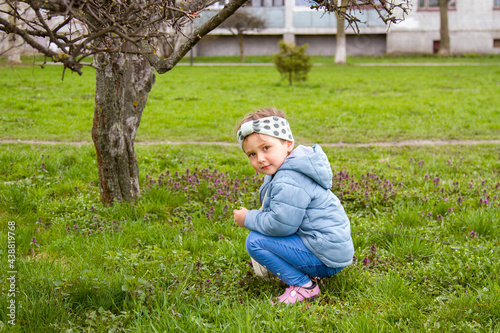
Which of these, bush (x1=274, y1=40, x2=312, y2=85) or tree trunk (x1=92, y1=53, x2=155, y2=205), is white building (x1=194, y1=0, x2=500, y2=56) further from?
tree trunk (x1=92, y1=53, x2=155, y2=205)

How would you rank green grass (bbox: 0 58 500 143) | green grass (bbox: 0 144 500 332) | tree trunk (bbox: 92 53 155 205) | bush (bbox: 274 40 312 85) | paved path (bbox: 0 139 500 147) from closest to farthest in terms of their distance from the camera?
green grass (bbox: 0 144 500 332) < tree trunk (bbox: 92 53 155 205) < paved path (bbox: 0 139 500 147) < green grass (bbox: 0 58 500 143) < bush (bbox: 274 40 312 85)

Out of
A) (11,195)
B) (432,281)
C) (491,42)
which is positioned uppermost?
(491,42)

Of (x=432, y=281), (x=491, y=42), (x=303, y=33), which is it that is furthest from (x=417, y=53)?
(x=432, y=281)

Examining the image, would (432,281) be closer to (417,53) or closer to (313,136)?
(313,136)

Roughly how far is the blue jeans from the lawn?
18 centimetres

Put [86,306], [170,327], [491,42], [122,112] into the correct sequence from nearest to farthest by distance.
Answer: [170,327], [86,306], [122,112], [491,42]

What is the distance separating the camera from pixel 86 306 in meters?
3.07

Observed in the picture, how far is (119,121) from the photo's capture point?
466cm

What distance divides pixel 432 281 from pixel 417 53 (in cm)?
4235

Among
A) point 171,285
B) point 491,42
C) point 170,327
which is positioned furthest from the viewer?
point 491,42

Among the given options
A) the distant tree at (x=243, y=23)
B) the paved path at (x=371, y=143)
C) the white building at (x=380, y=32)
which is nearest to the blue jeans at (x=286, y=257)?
the paved path at (x=371, y=143)

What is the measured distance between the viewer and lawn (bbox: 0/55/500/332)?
9.45ft

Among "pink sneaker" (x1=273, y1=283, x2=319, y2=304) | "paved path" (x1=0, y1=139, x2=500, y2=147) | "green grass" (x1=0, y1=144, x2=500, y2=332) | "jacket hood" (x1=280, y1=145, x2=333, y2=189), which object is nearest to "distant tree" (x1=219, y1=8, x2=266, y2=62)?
"paved path" (x1=0, y1=139, x2=500, y2=147)

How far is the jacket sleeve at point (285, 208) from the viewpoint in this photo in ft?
9.99
